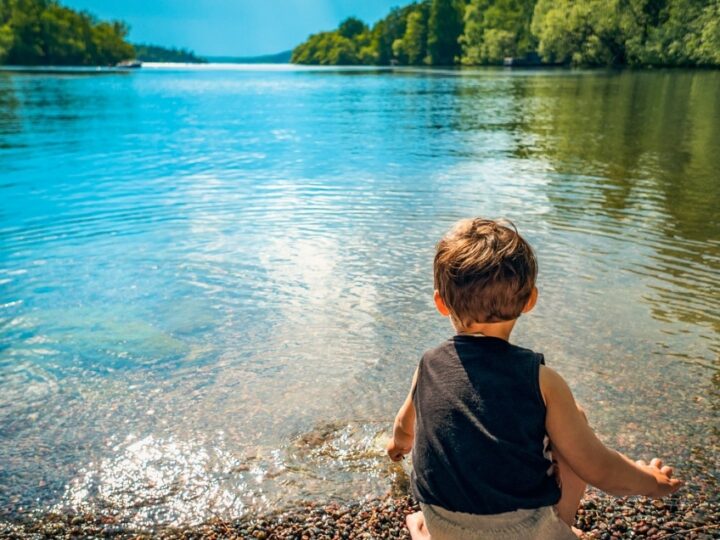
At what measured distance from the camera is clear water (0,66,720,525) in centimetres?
397

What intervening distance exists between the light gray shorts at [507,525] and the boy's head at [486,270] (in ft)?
2.33

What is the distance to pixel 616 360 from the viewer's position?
5.27 m

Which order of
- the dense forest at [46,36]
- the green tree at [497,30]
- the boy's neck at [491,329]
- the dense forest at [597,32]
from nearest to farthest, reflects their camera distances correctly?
the boy's neck at [491,329] → the dense forest at [597,32] → the green tree at [497,30] → the dense forest at [46,36]

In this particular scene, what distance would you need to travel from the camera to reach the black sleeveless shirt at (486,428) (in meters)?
2.11

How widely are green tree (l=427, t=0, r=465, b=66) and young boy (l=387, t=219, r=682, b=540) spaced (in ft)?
507

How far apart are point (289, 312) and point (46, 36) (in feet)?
497

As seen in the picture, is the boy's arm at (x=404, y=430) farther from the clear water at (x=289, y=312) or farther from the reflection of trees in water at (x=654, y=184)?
the reflection of trees in water at (x=654, y=184)

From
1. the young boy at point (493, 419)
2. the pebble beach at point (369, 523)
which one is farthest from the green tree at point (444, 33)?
the young boy at point (493, 419)

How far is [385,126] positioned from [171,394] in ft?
68.5

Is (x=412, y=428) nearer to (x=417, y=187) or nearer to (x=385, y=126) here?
(x=417, y=187)

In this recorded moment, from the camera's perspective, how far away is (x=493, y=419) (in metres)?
2.11

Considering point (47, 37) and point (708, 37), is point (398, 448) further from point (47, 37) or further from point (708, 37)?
point (47, 37)

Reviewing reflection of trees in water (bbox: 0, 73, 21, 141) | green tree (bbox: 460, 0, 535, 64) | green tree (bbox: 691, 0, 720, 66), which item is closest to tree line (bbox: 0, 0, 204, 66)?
green tree (bbox: 460, 0, 535, 64)

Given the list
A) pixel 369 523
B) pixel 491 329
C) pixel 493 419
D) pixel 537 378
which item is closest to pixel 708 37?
pixel 369 523
